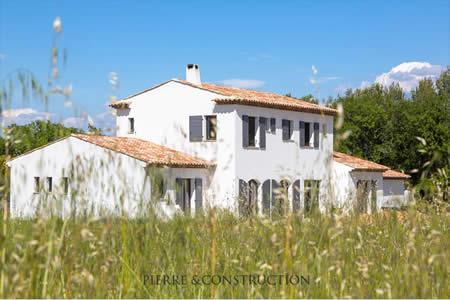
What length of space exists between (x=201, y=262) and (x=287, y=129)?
25826mm

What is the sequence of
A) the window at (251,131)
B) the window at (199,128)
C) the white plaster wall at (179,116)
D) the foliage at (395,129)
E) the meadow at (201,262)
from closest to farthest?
the meadow at (201,262), the white plaster wall at (179,116), the window at (199,128), the window at (251,131), the foliage at (395,129)

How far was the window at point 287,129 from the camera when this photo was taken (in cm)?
3075

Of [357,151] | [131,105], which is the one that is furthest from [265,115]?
[357,151]

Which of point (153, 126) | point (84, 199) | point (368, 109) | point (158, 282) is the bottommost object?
point (158, 282)

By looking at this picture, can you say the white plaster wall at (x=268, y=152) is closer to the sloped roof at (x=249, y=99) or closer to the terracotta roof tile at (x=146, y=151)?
the sloped roof at (x=249, y=99)

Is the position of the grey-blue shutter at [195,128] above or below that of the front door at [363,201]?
above

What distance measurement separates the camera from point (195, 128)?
2908cm

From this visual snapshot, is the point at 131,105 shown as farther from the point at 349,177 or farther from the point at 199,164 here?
the point at 349,177

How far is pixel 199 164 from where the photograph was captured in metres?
27.6

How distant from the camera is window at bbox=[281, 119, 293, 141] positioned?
3075cm

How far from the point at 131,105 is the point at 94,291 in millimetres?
27284

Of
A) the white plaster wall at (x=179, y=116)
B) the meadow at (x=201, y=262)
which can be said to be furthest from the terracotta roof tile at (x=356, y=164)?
the meadow at (x=201, y=262)

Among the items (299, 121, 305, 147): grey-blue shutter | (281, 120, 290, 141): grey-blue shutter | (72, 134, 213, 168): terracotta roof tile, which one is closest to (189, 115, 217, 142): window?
(72, 134, 213, 168): terracotta roof tile

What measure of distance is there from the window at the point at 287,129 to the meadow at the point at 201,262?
80.9 feet
